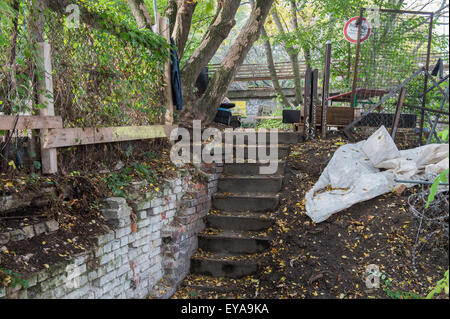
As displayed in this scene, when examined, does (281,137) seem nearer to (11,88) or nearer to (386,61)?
(386,61)

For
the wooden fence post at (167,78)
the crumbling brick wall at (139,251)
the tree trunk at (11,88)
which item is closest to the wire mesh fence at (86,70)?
the tree trunk at (11,88)

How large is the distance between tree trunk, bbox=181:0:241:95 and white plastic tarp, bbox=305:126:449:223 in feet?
9.29

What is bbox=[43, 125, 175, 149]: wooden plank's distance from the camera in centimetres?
325

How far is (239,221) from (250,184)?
68 cm

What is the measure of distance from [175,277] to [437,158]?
3425 mm

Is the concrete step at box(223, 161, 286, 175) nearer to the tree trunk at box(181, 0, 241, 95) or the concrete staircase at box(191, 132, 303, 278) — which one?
the concrete staircase at box(191, 132, 303, 278)

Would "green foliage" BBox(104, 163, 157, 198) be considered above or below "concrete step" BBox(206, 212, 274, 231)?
above

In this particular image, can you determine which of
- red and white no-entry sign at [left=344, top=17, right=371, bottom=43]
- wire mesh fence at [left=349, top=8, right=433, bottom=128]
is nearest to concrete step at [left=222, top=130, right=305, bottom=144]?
wire mesh fence at [left=349, top=8, right=433, bottom=128]

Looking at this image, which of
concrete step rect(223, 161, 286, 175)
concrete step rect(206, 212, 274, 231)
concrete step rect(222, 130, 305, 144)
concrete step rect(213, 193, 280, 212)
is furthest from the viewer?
concrete step rect(222, 130, 305, 144)

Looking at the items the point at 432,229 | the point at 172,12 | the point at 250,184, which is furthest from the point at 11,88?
the point at 172,12

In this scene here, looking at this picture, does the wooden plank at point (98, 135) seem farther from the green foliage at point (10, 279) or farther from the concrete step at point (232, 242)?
the concrete step at point (232, 242)

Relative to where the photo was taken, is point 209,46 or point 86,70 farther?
point 209,46

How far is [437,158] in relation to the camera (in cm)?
393

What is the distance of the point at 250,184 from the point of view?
5.21 metres
